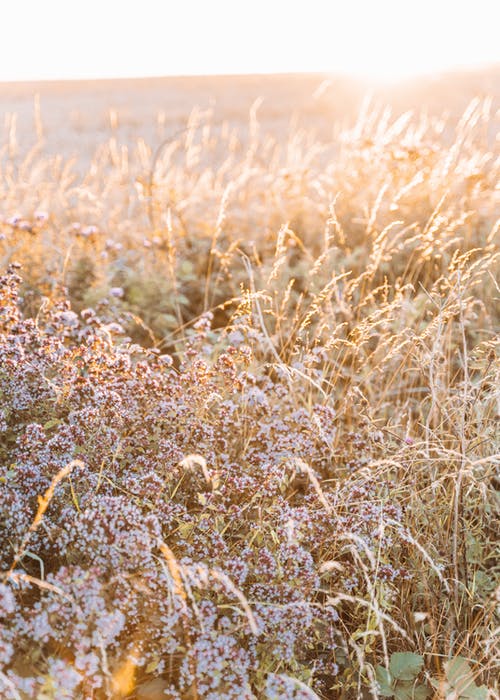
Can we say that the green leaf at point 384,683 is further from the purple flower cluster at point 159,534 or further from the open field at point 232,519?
→ the purple flower cluster at point 159,534

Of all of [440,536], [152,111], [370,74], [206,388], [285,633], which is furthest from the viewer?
[370,74]

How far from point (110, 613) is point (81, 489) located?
0.54 m

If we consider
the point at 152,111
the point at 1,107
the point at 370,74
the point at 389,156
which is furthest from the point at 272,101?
the point at 389,156

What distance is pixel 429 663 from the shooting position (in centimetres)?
209

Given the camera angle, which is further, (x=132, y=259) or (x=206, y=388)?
(x=132, y=259)

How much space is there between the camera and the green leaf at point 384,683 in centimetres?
192

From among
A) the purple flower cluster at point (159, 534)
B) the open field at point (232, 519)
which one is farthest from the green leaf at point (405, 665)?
the purple flower cluster at point (159, 534)

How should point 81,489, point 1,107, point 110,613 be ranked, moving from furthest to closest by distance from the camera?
1. point 1,107
2. point 81,489
3. point 110,613

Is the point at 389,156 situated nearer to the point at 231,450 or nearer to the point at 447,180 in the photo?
the point at 447,180

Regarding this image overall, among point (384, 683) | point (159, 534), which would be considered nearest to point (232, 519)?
point (159, 534)

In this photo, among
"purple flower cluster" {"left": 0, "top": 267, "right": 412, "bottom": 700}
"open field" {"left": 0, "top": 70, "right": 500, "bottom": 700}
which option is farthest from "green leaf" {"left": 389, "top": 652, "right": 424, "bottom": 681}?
"purple flower cluster" {"left": 0, "top": 267, "right": 412, "bottom": 700}

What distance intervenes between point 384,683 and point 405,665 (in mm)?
82

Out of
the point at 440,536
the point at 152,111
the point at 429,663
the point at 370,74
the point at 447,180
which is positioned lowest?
the point at 429,663

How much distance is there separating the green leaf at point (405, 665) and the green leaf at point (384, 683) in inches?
1.0
